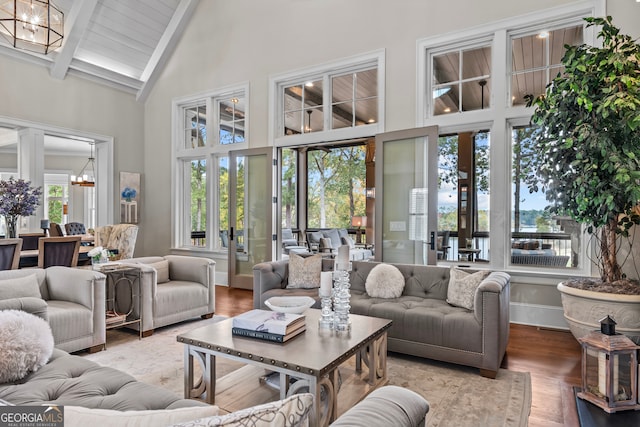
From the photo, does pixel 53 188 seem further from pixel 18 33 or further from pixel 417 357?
pixel 417 357

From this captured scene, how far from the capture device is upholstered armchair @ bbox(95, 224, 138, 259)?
463cm

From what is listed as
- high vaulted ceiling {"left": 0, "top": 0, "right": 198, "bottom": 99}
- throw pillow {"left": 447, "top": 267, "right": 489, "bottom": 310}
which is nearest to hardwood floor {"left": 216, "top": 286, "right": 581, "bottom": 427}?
throw pillow {"left": 447, "top": 267, "right": 489, "bottom": 310}

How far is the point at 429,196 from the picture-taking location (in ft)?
15.3

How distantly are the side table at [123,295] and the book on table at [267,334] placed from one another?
1.88 m

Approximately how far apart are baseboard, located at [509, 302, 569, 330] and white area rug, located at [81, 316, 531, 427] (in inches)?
57.9

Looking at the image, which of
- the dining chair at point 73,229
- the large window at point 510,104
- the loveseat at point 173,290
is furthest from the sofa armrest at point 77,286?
the dining chair at point 73,229

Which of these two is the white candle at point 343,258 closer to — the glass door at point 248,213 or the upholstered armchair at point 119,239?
the upholstered armchair at point 119,239

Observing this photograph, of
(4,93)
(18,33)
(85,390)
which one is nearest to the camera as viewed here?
(85,390)

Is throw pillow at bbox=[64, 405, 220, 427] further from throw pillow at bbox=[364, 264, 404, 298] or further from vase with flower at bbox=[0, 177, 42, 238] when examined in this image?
vase with flower at bbox=[0, 177, 42, 238]

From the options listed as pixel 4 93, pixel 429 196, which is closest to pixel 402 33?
pixel 429 196

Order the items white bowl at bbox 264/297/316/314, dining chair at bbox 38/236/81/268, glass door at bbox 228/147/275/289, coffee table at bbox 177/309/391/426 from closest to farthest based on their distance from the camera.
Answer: coffee table at bbox 177/309/391/426 < white bowl at bbox 264/297/316/314 < dining chair at bbox 38/236/81/268 < glass door at bbox 228/147/275/289

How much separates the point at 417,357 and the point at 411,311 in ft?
1.44

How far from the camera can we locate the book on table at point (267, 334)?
224 cm

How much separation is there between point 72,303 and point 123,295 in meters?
0.68
